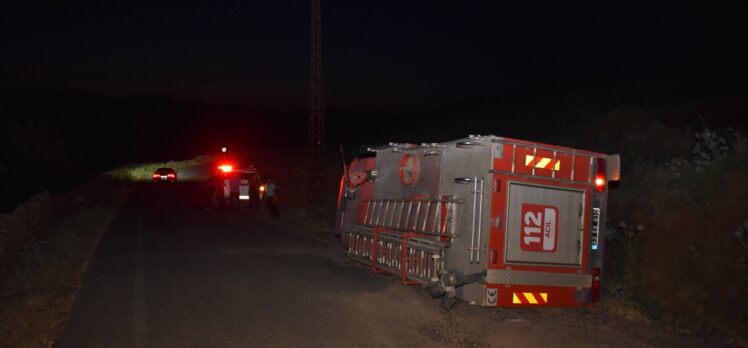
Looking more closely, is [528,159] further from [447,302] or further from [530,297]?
[447,302]

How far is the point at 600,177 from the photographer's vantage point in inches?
336

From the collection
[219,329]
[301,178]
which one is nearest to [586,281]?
[219,329]

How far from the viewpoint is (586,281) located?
27.3 ft

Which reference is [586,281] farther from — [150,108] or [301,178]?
[150,108]

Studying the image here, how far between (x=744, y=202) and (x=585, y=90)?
45.4 meters

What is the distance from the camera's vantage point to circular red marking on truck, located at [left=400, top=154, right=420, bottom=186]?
32.2 feet

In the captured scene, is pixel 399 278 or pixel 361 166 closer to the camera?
pixel 399 278

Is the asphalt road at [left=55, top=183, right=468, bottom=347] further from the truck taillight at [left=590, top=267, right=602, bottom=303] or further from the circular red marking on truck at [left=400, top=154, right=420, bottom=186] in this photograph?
the truck taillight at [left=590, top=267, right=602, bottom=303]

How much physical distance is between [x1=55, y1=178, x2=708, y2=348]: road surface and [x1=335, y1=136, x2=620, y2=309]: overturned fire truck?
419 mm

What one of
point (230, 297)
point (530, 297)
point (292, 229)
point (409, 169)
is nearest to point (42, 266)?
point (230, 297)

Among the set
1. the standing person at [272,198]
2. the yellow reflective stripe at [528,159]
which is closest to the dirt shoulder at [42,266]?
the standing person at [272,198]

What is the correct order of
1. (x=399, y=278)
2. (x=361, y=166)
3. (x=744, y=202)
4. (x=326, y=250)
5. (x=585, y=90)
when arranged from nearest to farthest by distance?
1. (x=744, y=202)
2. (x=399, y=278)
3. (x=361, y=166)
4. (x=326, y=250)
5. (x=585, y=90)

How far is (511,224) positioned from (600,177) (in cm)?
159

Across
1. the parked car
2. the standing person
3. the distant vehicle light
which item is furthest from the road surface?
the parked car
